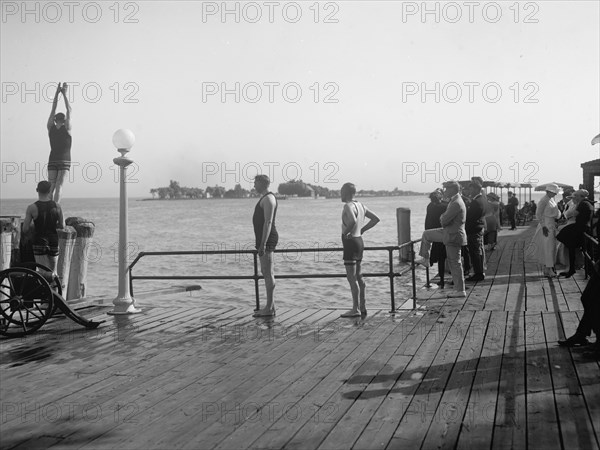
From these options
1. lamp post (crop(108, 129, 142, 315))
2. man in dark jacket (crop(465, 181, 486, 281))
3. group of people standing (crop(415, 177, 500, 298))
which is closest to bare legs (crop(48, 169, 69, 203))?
lamp post (crop(108, 129, 142, 315))

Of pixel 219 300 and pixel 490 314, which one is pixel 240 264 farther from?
pixel 490 314

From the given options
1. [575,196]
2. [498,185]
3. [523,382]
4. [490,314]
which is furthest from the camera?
[498,185]

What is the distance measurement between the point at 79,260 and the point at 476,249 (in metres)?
6.63

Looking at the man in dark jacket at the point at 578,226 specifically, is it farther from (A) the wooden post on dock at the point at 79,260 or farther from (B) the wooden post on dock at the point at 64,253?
(B) the wooden post on dock at the point at 64,253

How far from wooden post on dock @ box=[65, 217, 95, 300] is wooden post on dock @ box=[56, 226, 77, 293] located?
0.24m

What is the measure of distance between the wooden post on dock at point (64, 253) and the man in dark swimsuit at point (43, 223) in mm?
1073

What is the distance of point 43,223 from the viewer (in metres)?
8.01

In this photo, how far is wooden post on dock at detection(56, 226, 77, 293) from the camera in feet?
30.3

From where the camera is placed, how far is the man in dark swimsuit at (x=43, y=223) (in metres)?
7.94

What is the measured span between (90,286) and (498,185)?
27.6m

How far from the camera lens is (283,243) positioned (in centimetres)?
4247

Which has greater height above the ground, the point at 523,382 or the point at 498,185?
the point at 498,185

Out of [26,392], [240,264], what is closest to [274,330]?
[26,392]

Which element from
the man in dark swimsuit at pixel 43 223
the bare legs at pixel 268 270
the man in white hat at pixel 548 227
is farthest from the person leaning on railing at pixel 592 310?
the man in dark swimsuit at pixel 43 223
